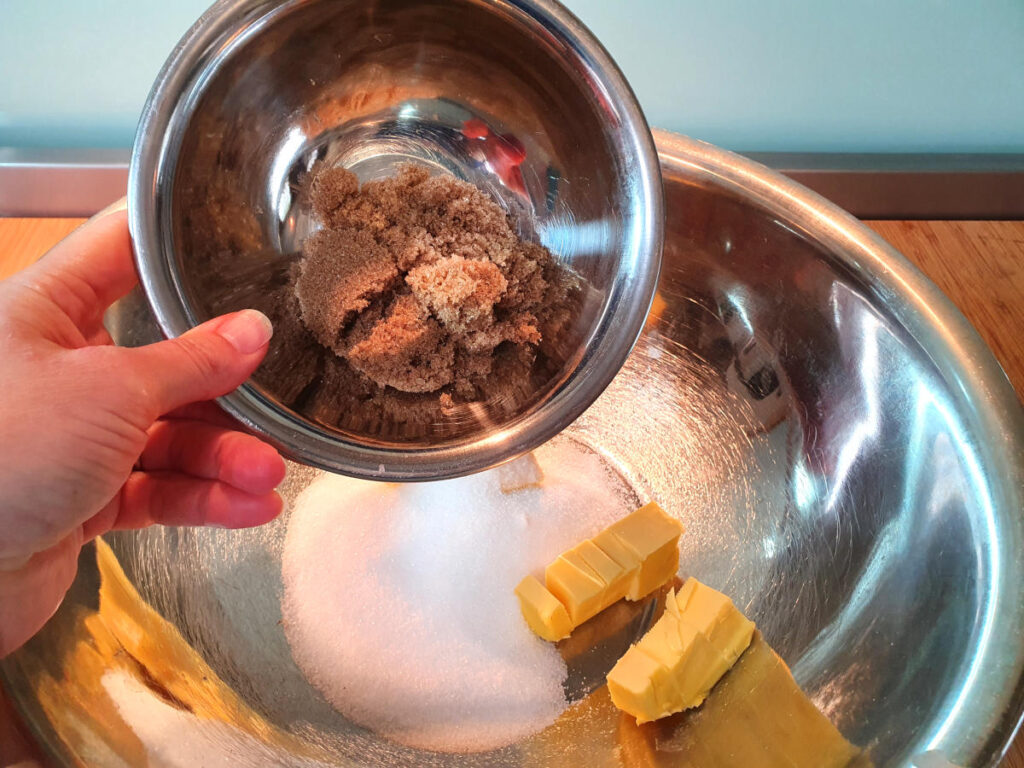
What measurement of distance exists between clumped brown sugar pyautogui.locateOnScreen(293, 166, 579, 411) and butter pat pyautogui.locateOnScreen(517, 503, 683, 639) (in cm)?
22

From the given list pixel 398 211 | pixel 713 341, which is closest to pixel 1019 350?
pixel 713 341

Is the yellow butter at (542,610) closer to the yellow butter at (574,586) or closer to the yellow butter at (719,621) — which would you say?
the yellow butter at (574,586)

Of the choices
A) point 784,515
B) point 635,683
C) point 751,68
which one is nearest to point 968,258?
point 751,68

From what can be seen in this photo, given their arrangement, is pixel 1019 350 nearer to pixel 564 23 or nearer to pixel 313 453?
pixel 564 23

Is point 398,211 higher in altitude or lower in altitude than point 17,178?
higher

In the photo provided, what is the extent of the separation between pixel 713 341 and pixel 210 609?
0.61 metres

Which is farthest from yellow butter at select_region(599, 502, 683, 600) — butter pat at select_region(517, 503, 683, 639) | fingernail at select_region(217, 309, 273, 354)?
fingernail at select_region(217, 309, 273, 354)

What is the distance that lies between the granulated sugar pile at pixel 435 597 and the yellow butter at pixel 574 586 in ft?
0.19

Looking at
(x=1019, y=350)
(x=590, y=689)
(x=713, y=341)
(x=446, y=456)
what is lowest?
(x=590, y=689)

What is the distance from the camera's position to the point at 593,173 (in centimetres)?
65

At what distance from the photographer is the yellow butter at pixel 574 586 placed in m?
0.74

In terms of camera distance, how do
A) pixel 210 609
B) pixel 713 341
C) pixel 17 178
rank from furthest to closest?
1. pixel 17 178
2. pixel 713 341
3. pixel 210 609

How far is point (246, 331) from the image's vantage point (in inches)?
21.5

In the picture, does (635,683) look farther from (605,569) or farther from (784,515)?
(784,515)
